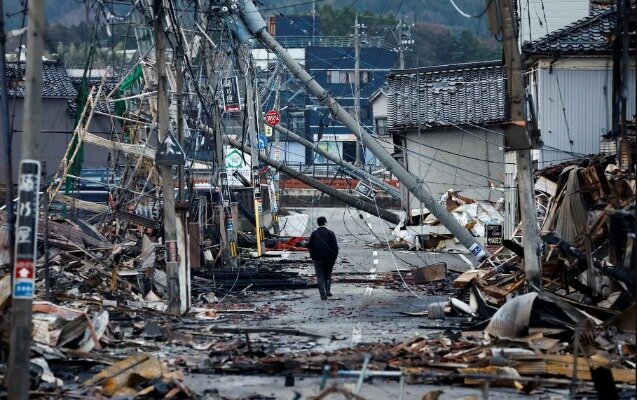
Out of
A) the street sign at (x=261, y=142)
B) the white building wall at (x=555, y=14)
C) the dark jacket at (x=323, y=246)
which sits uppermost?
the white building wall at (x=555, y=14)

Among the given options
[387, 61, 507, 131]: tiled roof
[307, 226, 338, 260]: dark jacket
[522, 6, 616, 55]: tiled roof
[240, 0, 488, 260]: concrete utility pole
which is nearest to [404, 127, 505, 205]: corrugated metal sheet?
[387, 61, 507, 131]: tiled roof

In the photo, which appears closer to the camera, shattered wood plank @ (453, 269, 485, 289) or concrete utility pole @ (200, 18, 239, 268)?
shattered wood plank @ (453, 269, 485, 289)

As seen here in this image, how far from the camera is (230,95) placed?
39844 mm

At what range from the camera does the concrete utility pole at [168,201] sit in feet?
70.9

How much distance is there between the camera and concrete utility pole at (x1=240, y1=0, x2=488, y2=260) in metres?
29.2

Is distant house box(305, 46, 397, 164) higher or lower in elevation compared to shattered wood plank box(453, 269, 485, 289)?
higher

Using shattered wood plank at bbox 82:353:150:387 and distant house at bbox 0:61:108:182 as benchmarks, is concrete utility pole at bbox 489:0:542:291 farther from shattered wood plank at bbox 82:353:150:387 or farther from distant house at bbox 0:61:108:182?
distant house at bbox 0:61:108:182

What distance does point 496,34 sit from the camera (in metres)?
22.0

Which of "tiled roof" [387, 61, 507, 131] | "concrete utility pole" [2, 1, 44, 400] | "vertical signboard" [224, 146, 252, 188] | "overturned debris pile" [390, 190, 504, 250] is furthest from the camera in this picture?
"tiled roof" [387, 61, 507, 131]

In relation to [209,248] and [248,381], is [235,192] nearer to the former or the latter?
[209,248]

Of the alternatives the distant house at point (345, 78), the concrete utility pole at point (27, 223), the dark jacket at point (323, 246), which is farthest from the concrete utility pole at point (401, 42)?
the concrete utility pole at point (27, 223)

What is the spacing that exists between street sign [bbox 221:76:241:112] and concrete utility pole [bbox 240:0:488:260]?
367 inches

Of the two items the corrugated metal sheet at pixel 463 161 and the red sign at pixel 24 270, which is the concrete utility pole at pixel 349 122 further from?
the corrugated metal sheet at pixel 463 161

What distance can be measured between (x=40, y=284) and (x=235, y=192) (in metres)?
20.0
